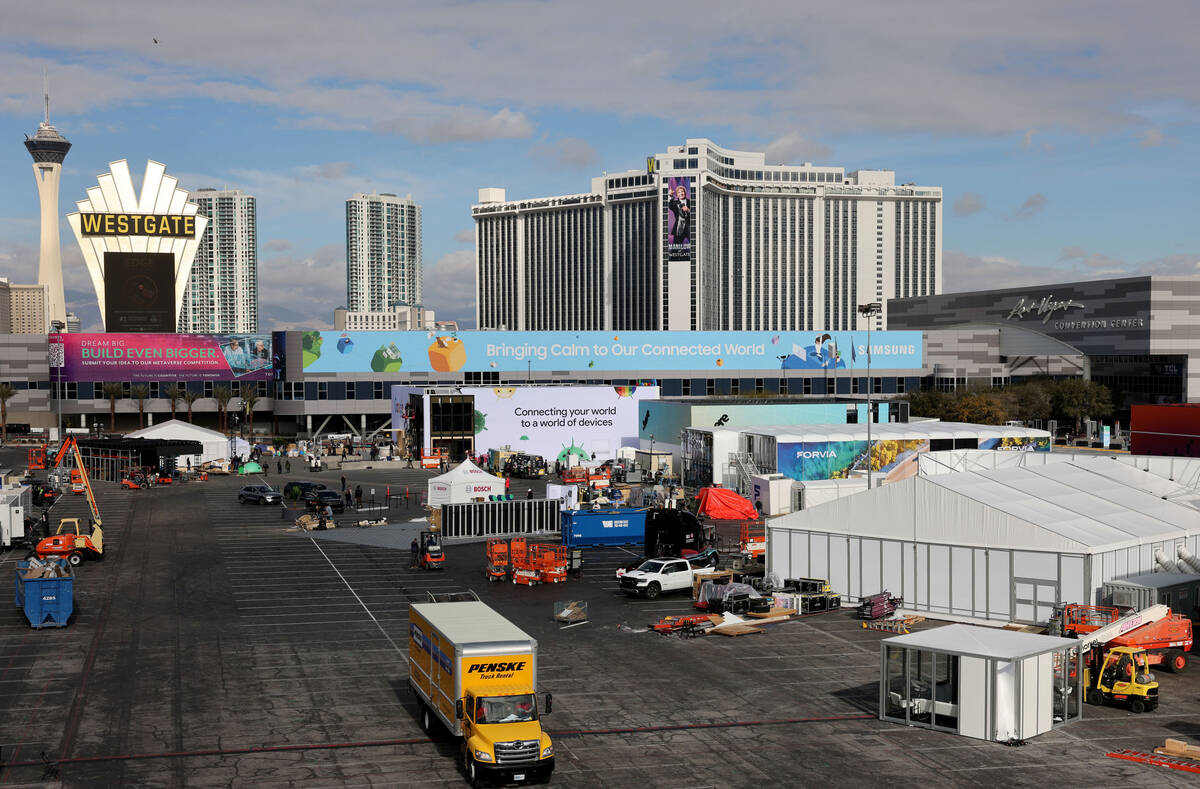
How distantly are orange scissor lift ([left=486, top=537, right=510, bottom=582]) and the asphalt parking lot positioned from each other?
75cm

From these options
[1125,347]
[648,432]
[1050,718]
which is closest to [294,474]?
[648,432]

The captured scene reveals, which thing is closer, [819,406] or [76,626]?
[76,626]

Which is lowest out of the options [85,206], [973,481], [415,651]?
[415,651]

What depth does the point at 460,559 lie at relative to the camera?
5097 cm

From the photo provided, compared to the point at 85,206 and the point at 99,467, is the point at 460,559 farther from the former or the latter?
the point at 85,206

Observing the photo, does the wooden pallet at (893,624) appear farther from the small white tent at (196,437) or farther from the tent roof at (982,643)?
the small white tent at (196,437)

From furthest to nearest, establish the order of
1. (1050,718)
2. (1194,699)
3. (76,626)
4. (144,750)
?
(76,626) < (1194,699) < (1050,718) < (144,750)

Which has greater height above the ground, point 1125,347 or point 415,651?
point 1125,347

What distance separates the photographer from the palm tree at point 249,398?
4958 inches

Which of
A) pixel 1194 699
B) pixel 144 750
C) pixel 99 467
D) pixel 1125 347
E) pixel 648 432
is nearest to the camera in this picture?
pixel 144 750

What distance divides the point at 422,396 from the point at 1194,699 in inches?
3120

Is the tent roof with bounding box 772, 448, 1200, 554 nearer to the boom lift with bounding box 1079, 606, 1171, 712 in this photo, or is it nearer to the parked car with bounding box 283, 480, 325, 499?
the boom lift with bounding box 1079, 606, 1171, 712

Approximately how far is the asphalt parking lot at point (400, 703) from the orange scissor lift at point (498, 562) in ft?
2.46

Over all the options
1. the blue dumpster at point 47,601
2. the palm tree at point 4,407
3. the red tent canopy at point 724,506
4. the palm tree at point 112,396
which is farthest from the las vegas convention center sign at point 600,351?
the blue dumpster at point 47,601
